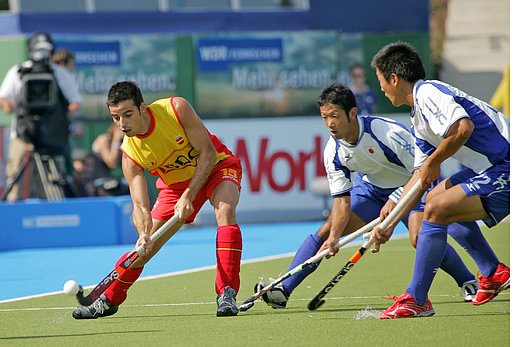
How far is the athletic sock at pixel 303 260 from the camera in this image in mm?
7678

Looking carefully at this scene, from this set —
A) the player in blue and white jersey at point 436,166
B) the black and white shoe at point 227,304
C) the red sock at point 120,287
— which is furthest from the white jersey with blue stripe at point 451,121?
the red sock at point 120,287

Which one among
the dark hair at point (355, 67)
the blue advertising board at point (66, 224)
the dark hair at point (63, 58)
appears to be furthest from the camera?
the dark hair at point (355, 67)

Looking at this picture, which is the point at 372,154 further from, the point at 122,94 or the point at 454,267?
the point at 122,94

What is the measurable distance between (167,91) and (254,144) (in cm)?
151

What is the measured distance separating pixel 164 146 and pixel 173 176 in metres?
0.30

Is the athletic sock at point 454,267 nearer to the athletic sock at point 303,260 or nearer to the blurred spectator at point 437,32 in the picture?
the athletic sock at point 303,260

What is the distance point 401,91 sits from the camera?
6812 millimetres

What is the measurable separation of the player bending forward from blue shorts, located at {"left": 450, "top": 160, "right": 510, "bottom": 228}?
1.48m

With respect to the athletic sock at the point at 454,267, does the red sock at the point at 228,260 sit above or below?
above

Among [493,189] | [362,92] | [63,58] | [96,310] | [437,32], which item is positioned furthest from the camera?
[437,32]

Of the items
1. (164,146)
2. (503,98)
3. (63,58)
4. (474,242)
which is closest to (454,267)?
(474,242)

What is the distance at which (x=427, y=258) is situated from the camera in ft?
22.2

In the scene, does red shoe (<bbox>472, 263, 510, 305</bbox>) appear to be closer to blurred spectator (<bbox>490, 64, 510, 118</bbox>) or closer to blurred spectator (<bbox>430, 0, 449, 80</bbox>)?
blurred spectator (<bbox>490, 64, 510, 118</bbox>)

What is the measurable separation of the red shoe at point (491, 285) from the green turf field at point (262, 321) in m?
0.08
